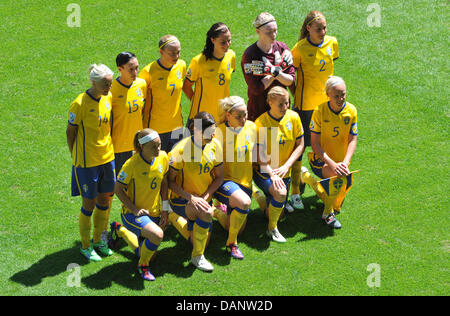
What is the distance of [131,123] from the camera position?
24.9ft

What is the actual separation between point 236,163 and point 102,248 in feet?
6.29

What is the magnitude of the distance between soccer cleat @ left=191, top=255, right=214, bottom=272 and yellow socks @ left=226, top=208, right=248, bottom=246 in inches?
16.9

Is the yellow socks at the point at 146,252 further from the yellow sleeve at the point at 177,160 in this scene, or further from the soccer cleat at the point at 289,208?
the soccer cleat at the point at 289,208

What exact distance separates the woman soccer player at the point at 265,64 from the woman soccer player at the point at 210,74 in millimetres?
300

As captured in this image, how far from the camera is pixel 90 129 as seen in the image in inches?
278

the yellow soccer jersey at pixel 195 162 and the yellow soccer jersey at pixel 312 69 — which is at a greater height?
the yellow soccer jersey at pixel 312 69

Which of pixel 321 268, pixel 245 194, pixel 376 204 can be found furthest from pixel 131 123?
pixel 376 204

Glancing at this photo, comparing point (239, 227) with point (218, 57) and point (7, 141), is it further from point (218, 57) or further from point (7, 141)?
point (7, 141)

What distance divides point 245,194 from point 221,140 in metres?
0.70

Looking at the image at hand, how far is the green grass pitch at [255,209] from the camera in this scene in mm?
7094

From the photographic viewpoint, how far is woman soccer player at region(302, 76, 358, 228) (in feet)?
25.8

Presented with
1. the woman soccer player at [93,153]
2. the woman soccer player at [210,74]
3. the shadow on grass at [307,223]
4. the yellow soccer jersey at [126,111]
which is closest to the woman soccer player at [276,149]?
the shadow on grass at [307,223]

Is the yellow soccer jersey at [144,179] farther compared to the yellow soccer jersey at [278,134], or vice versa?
the yellow soccer jersey at [278,134]

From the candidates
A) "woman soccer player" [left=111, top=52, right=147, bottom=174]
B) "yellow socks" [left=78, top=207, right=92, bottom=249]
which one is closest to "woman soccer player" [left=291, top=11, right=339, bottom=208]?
"woman soccer player" [left=111, top=52, right=147, bottom=174]
